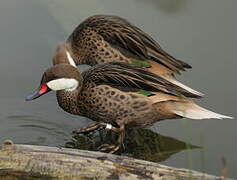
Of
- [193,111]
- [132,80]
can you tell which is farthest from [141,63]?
[193,111]

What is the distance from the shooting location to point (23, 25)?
645cm

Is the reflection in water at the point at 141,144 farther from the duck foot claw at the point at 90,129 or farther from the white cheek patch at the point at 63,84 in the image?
the white cheek patch at the point at 63,84

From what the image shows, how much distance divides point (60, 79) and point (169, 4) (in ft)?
7.07

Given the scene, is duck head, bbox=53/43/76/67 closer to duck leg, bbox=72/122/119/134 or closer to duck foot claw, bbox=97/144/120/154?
duck leg, bbox=72/122/119/134

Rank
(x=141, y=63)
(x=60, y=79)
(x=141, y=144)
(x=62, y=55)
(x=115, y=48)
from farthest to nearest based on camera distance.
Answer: (x=62, y=55) → (x=115, y=48) → (x=141, y=63) → (x=60, y=79) → (x=141, y=144)

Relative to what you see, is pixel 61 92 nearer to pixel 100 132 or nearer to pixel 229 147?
pixel 100 132

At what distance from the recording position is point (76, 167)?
365 cm

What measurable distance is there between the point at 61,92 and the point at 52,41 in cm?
130

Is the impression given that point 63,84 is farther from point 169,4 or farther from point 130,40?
point 169,4

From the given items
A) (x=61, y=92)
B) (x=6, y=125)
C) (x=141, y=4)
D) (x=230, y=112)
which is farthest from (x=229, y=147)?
(x=141, y=4)

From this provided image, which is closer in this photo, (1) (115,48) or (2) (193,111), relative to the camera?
(2) (193,111)

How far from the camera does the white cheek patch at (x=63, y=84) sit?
5.05m

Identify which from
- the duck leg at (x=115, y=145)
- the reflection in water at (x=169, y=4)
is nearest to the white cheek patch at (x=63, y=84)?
the duck leg at (x=115, y=145)

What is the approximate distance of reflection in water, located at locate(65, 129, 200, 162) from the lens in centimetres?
479
